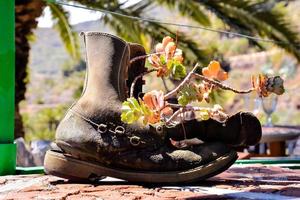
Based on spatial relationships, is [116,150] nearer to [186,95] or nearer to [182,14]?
[186,95]

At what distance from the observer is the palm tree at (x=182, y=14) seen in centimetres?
654

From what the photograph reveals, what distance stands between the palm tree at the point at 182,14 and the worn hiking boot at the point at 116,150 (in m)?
4.40

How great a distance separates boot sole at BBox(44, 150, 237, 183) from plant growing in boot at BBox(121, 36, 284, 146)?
0.45ft

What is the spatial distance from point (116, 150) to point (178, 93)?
0.81 feet

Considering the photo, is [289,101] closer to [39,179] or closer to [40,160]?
[40,160]

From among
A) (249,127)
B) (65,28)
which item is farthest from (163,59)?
(65,28)

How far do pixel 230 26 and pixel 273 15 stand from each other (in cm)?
59

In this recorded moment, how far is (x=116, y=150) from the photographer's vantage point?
1.85 m

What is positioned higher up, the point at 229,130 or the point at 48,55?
the point at 48,55

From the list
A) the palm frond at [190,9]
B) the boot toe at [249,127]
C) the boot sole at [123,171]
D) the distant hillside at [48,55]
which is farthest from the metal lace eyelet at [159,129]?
the distant hillside at [48,55]

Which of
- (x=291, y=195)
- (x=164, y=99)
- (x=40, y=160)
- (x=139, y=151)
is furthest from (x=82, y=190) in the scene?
(x=40, y=160)

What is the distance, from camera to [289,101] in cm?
2519

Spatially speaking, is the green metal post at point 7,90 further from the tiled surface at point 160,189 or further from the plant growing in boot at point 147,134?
the plant growing in boot at point 147,134

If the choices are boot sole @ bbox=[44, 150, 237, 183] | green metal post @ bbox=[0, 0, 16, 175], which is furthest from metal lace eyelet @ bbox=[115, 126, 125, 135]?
green metal post @ bbox=[0, 0, 16, 175]
